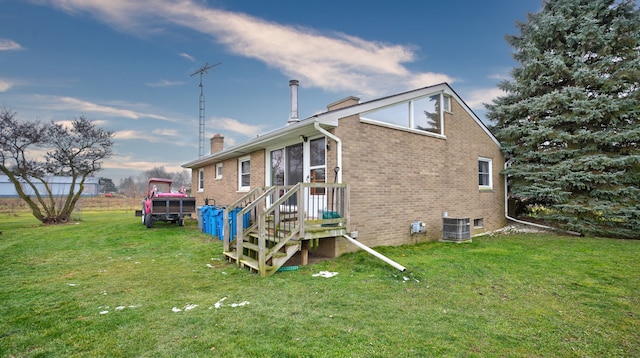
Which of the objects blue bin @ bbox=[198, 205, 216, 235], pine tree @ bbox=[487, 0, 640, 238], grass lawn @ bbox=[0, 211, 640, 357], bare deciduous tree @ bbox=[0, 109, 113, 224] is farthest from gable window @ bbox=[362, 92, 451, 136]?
bare deciduous tree @ bbox=[0, 109, 113, 224]

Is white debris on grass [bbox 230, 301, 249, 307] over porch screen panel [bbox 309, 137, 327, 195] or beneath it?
beneath

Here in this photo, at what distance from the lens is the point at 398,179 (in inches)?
319

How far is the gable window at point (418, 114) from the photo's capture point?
26.1 feet

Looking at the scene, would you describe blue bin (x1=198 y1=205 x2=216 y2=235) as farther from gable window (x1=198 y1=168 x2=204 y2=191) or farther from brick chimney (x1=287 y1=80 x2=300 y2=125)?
gable window (x1=198 y1=168 x2=204 y2=191)

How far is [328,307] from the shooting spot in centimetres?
400

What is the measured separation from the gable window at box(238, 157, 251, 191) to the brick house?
4 cm

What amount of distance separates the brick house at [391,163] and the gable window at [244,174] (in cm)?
4

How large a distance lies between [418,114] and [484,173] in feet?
15.1

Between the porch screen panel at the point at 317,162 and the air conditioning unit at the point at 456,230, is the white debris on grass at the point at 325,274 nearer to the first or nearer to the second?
the porch screen panel at the point at 317,162

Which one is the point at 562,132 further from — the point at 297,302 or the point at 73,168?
the point at 73,168

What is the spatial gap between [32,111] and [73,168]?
3289 mm

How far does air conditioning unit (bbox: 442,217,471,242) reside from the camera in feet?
29.2

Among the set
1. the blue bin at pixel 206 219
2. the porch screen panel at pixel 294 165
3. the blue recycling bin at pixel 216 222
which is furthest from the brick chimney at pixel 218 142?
the porch screen panel at pixel 294 165

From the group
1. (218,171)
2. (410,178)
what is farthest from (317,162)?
(218,171)
